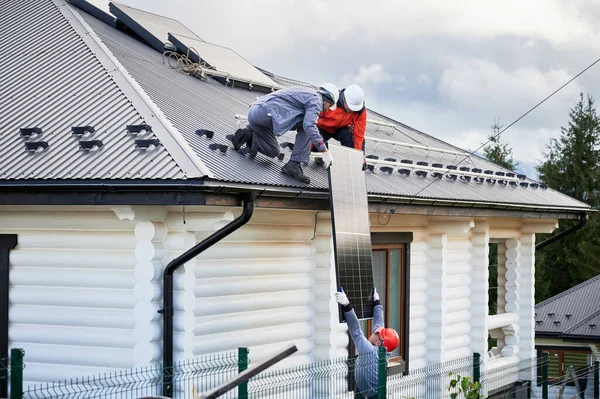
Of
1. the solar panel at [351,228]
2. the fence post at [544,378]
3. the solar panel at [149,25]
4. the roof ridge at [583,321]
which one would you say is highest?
the solar panel at [149,25]

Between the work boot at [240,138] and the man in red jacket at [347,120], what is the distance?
5.83ft

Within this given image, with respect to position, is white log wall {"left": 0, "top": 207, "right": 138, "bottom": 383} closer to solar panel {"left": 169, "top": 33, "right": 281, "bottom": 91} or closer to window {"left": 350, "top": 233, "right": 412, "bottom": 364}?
window {"left": 350, "top": 233, "right": 412, "bottom": 364}

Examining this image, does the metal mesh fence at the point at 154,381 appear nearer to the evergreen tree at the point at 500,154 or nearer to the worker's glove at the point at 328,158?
the worker's glove at the point at 328,158

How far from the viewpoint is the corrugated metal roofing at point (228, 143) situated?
1042 centimetres

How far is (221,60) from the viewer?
1639 cm

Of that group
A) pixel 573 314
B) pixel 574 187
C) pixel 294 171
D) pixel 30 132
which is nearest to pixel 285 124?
pixel 294 171

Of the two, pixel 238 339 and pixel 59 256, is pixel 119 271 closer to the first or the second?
pixel 59 256

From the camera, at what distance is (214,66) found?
15.6 metres

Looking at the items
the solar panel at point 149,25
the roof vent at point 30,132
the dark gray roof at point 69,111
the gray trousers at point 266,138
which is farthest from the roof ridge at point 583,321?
the roof vent at point 30,132

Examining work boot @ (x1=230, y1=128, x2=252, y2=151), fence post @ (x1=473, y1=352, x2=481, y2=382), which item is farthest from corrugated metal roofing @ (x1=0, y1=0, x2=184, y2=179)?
fence post @ (x1=473, y1=352, x2=481, y2=382)

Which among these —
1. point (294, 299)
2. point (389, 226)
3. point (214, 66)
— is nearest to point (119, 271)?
point (294, 299)

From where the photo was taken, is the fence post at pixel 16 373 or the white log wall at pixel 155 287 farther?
the white log wall at pixel 155 287

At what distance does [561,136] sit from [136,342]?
5391 cm

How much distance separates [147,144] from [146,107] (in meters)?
1.05
